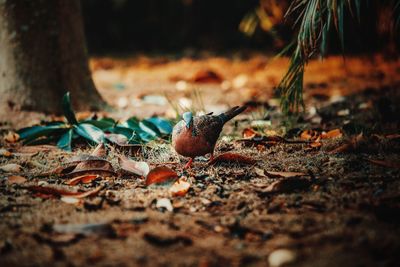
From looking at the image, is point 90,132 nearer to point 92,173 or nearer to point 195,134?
point 92,173

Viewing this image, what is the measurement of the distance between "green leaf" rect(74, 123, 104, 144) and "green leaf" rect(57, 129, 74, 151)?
0.16 ft

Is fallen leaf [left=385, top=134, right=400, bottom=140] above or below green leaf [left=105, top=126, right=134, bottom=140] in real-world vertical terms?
below

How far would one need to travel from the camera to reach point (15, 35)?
3264mm

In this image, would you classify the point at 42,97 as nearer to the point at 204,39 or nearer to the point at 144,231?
the point at 144,231

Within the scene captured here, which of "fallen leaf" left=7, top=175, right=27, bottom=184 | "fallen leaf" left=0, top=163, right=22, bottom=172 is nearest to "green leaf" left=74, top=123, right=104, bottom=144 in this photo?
"fallen leaf" left=0, top=163, right=22, bottom=172

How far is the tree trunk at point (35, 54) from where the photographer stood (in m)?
3.25

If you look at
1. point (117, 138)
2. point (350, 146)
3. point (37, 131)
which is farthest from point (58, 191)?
point (350, 146)

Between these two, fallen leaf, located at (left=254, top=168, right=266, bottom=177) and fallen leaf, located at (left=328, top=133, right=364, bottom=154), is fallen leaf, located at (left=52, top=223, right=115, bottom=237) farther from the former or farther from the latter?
fallen leaf, located at (left=328, top=133, right=364, bottom=154)

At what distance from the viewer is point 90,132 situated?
269 centimetres

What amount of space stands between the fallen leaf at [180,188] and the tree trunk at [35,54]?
177 cm

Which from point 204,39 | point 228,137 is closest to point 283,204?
point 228,137

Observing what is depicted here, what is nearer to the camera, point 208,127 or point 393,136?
point 208,127

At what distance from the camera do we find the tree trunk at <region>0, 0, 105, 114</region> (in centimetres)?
325

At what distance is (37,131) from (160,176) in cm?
111
